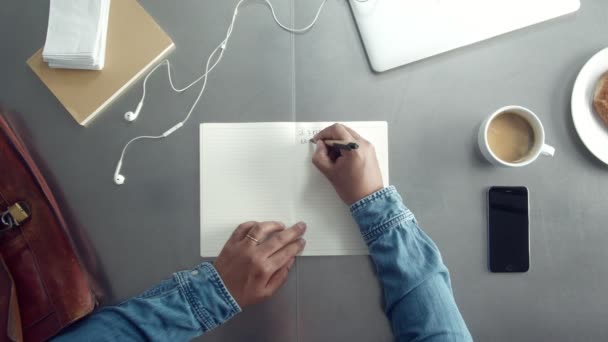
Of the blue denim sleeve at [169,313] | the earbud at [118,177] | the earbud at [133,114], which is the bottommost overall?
the blue denim sleeve at [169,313]

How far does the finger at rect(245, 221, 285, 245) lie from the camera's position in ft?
1.75

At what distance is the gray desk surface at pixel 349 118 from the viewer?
0.55m

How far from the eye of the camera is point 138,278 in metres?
0.56

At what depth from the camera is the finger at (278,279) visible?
53 cm

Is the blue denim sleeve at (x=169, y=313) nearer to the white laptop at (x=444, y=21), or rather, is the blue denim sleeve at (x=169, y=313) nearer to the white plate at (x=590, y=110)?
the white laptop at (x=444, y=21)

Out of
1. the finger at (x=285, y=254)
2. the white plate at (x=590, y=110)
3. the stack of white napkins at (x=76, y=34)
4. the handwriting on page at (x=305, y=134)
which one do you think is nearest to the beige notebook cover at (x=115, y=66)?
the stack of white napkins at (x=76, y=34)

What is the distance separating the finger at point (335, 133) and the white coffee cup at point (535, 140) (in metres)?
0.19

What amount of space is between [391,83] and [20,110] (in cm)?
58

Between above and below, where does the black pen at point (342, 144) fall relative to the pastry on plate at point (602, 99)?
below

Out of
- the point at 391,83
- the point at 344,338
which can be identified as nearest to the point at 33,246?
the point at 344,338

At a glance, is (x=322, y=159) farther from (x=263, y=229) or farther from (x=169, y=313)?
(x=169, y=313)

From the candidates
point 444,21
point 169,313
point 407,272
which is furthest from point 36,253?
point 444,21

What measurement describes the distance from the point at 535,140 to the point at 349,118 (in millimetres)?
263

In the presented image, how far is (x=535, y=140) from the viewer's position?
0.51 metres
